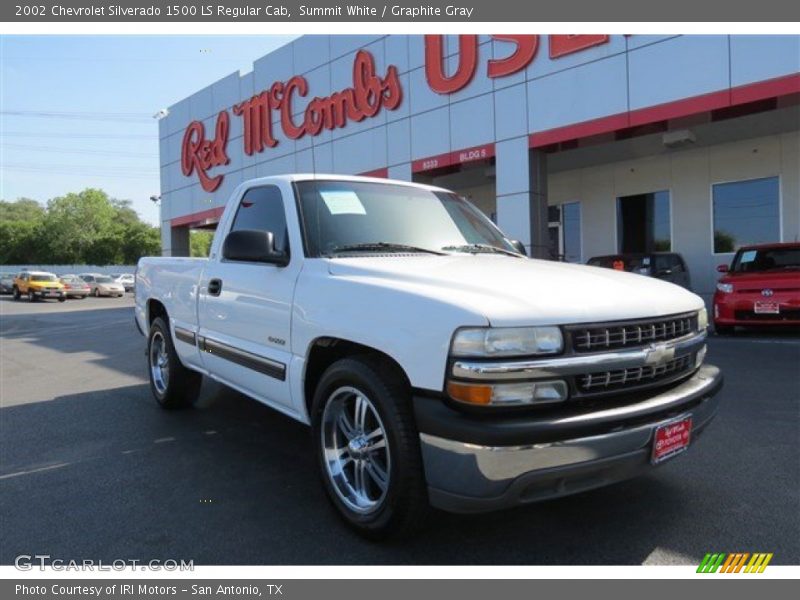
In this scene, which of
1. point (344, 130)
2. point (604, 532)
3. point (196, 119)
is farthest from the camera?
point (196, 119)

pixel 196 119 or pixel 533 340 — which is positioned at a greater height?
pixel 196 119

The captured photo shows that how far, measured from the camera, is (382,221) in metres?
3.84

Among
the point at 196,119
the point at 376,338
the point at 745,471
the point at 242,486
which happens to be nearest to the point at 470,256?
the point at 376,338

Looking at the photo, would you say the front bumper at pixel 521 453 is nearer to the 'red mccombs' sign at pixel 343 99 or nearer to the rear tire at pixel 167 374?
the rear tire at pixel 167 374

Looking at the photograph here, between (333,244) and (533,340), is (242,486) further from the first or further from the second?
(533,340)

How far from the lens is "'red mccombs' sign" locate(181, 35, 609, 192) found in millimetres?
13625

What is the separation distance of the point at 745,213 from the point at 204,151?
1884 cm

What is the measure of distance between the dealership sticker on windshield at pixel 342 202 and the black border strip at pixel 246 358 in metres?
1.01

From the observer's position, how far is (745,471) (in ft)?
12.9

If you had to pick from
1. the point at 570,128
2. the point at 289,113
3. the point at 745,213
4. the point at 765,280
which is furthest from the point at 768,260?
the point at 289,113

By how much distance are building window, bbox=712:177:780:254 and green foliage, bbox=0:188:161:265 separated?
245 feet

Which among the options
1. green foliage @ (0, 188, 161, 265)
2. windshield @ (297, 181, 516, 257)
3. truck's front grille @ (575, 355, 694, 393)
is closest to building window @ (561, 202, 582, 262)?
A: windshield @ (297, 181, 516, 257)

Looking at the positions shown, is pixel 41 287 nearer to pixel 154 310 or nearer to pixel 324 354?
pixel 154 310
